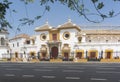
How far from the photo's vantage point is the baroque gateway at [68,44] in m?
47.3

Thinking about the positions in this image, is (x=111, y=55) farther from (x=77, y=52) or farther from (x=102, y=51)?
(x=77, y=52)

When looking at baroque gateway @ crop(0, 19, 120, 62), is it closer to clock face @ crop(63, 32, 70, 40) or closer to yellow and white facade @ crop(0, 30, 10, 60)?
clock face @ crop(63, 32, 70, 40)

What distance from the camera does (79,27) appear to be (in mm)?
53188

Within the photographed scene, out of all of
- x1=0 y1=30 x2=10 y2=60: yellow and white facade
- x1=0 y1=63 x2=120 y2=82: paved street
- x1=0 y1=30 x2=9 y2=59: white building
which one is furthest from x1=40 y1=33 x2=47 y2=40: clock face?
x1=0 y1=63 x2=120 y2=82: paved street

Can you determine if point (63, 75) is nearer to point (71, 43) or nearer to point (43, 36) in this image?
point (71, 43)

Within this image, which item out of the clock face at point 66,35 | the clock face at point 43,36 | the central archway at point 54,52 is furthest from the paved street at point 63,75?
the clock face at point 43,36

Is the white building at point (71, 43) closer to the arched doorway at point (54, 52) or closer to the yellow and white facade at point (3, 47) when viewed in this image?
the arched doorway at point (54, 52)

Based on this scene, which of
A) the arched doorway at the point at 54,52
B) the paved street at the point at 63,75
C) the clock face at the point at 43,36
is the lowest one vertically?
the paved street at the point at 63,75

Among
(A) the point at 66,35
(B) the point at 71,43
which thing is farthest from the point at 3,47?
(B) the point at 71,43

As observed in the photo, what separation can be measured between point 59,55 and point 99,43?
7.11 metres

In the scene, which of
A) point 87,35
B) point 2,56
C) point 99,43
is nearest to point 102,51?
point 99,43

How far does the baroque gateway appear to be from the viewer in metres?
47.3

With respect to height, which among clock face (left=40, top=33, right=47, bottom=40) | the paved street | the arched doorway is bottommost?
the paved street

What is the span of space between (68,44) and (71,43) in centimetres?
54
